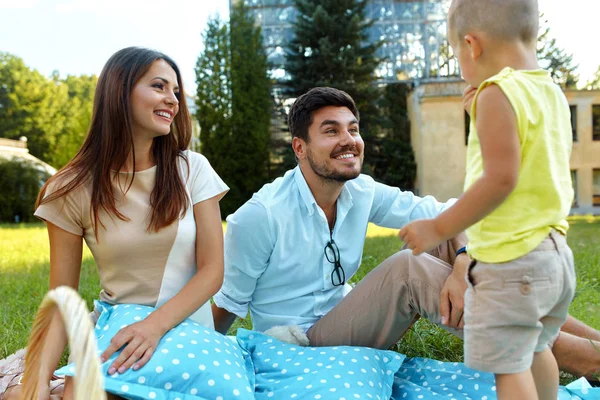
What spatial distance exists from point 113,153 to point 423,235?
143 centimetres

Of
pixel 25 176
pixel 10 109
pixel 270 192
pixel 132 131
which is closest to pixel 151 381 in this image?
pixel 132 131

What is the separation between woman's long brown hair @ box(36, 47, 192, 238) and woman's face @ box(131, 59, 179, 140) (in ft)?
0.09

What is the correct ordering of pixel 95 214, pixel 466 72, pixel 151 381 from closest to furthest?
pixel 466 72 → pixel 151 381 → pixel 95 214

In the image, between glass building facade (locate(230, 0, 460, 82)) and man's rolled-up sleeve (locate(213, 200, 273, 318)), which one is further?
glass building facade (locate(230, 0, 460, 82))

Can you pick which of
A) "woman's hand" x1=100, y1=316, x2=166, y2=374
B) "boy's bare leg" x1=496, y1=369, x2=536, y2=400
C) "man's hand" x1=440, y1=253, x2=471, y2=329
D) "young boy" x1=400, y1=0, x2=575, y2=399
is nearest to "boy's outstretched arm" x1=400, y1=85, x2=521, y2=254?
"young boy" x1=400, y1=0, x2=575, y2=399

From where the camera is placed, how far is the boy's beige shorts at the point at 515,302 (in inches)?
68.5

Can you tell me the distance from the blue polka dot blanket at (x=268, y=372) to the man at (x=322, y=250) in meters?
0.19

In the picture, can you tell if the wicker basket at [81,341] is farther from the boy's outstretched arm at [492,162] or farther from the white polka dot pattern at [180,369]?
the boy's outstretched arm at [492,162]

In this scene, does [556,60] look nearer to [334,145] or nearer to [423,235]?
[334,145]

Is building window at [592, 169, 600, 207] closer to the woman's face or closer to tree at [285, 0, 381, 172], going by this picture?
tree at [285, 0, 381, 172]

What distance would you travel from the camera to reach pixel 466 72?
190 centimetres

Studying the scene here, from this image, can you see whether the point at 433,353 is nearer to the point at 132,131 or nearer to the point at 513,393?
the point at 513,393

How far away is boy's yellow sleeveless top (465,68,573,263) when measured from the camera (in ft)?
5.65

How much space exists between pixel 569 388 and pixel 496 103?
1690mm
